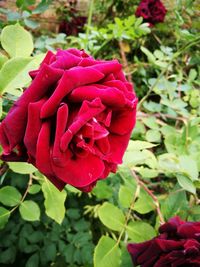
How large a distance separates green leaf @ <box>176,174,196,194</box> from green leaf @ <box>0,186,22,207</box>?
1.09 feet

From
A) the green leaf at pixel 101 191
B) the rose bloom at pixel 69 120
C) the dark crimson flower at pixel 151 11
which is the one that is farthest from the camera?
the dark crimson flower at pixel 151 11

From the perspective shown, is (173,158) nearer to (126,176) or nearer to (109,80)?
(126,176)

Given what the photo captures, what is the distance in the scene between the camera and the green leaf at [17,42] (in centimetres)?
64

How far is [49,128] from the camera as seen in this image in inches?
17.9

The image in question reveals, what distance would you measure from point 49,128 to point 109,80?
99mm

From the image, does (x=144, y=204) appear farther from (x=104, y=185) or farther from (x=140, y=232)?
(x=104, y=185)

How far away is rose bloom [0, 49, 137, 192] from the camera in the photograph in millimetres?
441

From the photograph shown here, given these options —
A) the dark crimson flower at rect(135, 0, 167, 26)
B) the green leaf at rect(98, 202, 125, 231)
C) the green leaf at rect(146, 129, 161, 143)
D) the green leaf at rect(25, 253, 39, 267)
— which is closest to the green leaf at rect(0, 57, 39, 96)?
the green leaf at rect(98, 202, 125, 231)

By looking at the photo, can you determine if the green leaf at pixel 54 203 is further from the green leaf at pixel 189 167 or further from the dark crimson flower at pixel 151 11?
the dark crimson flower at pixel 151 11

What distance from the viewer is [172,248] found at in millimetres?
599

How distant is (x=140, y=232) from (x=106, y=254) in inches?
3.3

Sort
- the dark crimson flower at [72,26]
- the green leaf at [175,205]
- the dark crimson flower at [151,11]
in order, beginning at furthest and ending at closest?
the dark crimson flower at [72,26]
the dark crimson flower at [151,11]
the green leaf at [175,205]

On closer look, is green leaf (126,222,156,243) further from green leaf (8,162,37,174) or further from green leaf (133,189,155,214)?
green leaf (8,162,37,174)

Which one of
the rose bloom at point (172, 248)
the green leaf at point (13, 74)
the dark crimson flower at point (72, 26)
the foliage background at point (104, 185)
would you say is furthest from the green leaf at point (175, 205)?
the dark crimson flower at point (72, 26)
